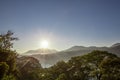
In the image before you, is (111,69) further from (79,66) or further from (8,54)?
(8,54)

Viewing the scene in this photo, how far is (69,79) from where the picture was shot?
122ft

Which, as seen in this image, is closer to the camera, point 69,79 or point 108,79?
point 108,79

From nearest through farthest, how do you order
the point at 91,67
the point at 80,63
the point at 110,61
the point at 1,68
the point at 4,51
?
1. the point at 1,68
2. the point at 110,61
3. the point at 4,51
4. the point at 91,67
5. the point at 80,63

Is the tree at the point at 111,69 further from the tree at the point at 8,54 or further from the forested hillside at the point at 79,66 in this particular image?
the tree at the point at 8,54

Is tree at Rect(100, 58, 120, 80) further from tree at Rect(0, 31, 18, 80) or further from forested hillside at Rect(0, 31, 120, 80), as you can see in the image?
tree at Rect(0, 31, 18, 80)

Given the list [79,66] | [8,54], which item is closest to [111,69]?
[79,66]

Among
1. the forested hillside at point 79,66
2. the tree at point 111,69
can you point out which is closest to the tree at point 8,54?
the forested hillside at point 79,66

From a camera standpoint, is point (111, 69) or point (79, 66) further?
point (79, 66)

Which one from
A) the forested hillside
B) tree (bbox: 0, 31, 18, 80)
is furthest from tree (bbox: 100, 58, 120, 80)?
tree (bbox: 0, 31, 18, 80)

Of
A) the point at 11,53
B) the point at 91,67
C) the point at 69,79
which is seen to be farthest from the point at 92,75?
the point at 11,53

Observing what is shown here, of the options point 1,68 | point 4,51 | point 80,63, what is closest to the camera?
point 1,68

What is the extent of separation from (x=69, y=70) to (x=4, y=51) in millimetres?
15935

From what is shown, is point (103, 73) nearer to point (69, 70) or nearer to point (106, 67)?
point (106, 67)

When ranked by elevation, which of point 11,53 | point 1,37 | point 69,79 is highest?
point 1,37
